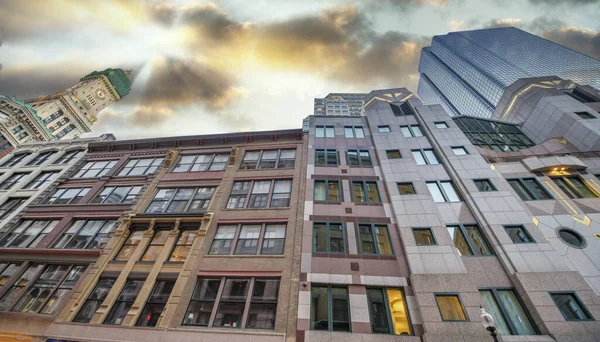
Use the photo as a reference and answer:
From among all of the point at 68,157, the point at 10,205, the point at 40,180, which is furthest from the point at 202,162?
the point at 10,205

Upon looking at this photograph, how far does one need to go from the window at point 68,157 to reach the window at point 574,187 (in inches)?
1789

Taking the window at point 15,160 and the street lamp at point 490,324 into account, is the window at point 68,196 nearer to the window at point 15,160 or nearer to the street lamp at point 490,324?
the window at point 15,160

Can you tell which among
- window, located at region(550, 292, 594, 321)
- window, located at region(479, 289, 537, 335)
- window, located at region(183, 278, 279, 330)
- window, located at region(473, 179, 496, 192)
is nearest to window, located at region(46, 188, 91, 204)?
window, located at region(183, 278, 279, 330)

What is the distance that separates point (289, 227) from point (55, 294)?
49.7ft

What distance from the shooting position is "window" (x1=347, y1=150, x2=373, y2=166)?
67.6ft

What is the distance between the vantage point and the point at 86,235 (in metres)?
18.0

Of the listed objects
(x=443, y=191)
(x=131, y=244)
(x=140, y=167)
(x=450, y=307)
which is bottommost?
(x=450, y=307)

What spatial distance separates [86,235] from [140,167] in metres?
7.97

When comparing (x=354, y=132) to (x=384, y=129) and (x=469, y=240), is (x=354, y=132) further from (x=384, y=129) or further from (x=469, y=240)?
(x=469, y=240)

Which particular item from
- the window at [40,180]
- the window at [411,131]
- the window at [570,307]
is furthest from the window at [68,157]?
the window at [570,307]

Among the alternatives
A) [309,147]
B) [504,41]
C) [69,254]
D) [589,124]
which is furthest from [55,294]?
[504,41]

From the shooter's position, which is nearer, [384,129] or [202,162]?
[202,162]

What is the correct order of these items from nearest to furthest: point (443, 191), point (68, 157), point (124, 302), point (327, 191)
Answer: point (124, 302) → point (443, 191) → point (327, 191) → point (68, 157)

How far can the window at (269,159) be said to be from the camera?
21709 mm
